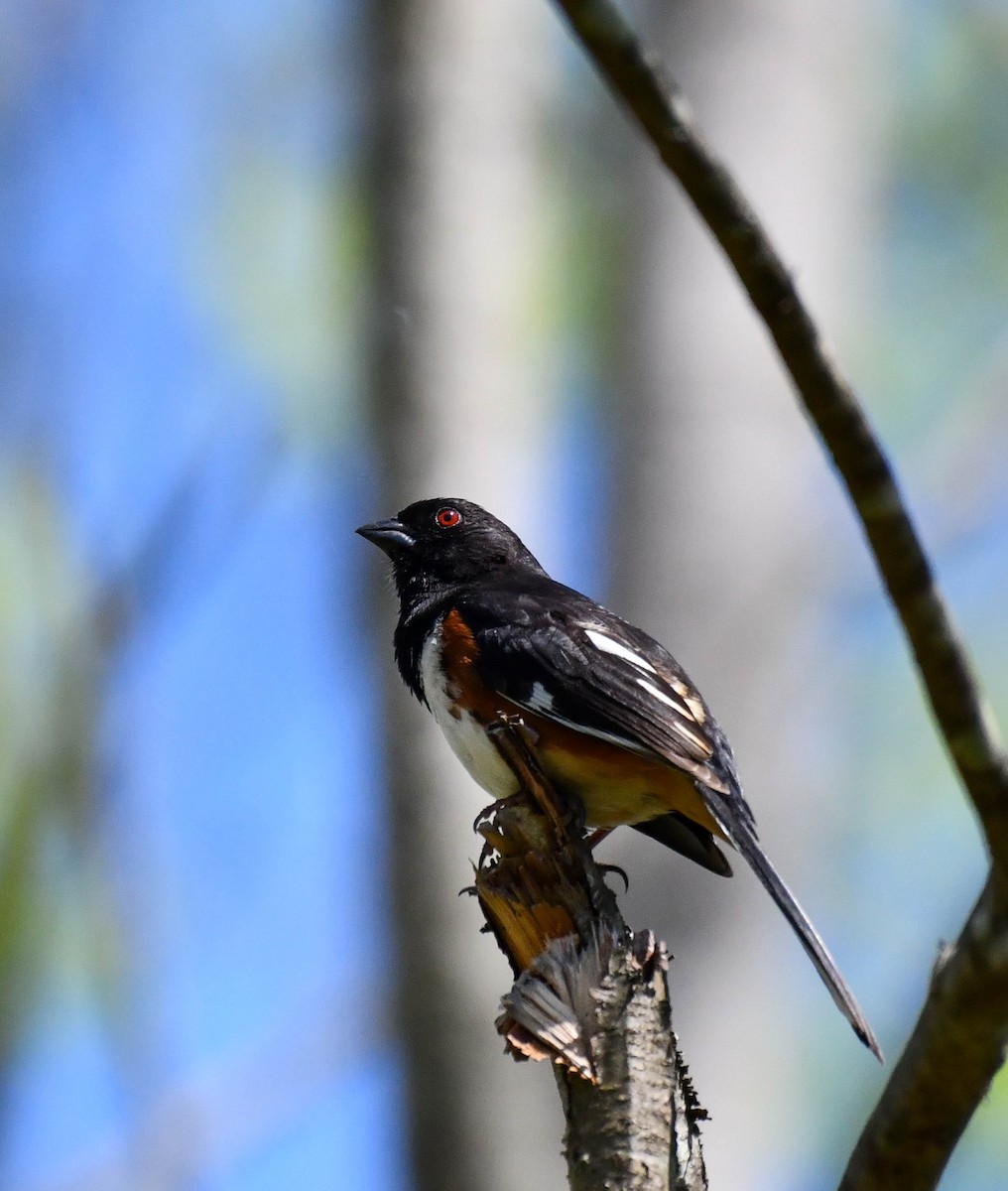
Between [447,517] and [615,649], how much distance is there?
3.16 feet

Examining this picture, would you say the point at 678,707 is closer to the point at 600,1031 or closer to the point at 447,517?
the point at 447,517

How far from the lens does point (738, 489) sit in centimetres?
511

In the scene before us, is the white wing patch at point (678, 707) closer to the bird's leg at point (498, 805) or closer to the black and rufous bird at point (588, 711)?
the black and rufous bird at point (588, 711)

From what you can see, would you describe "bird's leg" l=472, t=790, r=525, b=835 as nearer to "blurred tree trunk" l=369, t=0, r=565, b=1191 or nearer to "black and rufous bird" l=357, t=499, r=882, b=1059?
"black and rufous bird" l=357, t=499, r=882, b=1059

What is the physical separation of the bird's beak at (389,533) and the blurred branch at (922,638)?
10.2 ft

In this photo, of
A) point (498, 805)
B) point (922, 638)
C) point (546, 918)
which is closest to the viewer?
point (922, 638)

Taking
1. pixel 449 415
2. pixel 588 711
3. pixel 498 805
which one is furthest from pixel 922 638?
pixel 449 415

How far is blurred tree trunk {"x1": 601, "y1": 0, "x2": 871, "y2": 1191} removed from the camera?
182 inches

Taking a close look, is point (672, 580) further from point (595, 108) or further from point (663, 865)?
point (595, 108)

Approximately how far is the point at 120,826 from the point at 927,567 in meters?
3.05

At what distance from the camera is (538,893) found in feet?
9.65

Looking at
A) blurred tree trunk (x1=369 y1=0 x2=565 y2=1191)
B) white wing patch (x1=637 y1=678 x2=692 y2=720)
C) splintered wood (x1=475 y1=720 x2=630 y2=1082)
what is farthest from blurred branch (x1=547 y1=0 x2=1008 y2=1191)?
blurred tree trunk (x1=369 y1=0 x2=565 y2=1191)

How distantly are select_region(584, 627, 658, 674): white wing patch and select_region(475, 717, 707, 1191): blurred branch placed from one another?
1.10m

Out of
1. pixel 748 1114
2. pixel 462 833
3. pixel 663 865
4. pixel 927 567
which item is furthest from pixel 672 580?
pixel 927 567
